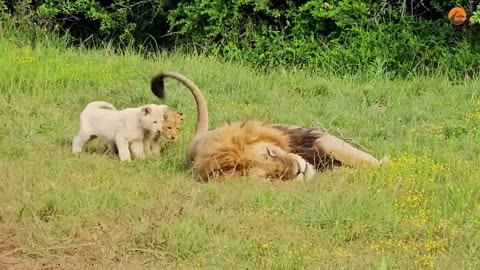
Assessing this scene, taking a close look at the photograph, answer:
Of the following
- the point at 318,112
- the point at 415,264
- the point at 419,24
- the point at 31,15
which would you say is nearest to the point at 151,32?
the point at 31,15

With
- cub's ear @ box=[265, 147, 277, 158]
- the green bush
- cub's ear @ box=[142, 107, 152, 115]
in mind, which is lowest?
the green bush

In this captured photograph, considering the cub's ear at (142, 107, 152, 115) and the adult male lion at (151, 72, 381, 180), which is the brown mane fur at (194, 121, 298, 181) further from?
the cub's ear at (142, 107, 152, 115)

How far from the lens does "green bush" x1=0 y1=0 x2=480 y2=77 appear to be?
10.2m

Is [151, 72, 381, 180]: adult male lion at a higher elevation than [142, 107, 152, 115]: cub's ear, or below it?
below

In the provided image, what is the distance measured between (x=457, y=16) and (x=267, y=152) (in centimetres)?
486

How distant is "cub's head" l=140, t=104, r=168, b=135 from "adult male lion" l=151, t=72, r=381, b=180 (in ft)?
0.92

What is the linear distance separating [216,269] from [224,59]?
6.42 metres

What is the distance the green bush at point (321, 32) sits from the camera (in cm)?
1016

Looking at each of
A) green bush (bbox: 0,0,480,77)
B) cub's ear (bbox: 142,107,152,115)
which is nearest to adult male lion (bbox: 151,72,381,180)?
cub's ear (bbox: 142,107,152,115)

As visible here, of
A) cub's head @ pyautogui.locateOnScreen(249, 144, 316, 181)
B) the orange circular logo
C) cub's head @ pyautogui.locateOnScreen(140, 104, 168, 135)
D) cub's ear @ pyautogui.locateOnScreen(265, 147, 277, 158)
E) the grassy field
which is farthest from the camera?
the orange circular logo

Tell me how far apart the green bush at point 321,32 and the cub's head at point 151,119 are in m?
3.69

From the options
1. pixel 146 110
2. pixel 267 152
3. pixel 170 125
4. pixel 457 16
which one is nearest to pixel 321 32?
pixel 457 16

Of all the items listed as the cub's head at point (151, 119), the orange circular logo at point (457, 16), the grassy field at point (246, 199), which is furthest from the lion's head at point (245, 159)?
the orange circular logo at point (457, 16)

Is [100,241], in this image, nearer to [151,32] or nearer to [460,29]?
[460,29]
